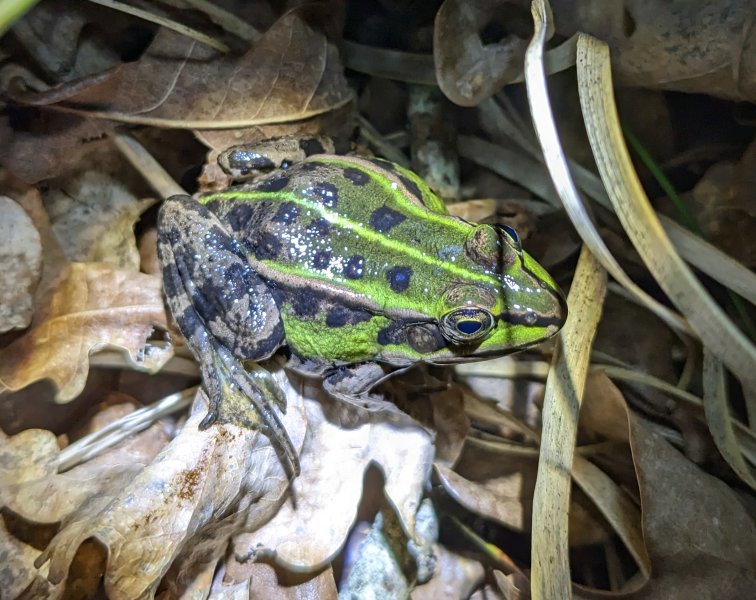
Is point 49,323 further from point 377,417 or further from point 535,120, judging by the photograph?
point 535,120

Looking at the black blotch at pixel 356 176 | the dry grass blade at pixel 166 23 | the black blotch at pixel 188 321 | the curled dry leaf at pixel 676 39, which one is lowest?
the black blotch at pixel 188 321

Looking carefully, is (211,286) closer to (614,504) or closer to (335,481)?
(335,481)

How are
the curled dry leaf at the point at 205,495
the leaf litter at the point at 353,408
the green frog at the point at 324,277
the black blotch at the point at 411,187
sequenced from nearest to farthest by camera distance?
the curled dry leaf at the point at 205,495, the leaf litter at the point at 353,408, the green frog at the point at 324,277, the black blotch at the point at 411,187


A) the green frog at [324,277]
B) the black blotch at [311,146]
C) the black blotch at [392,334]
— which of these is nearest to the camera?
the green frog at [324,277]

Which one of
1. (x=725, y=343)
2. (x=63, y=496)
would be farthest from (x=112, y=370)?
(x=725, y=343)

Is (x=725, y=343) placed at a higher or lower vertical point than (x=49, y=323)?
higher

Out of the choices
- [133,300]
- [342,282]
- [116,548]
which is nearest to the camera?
[116,548]

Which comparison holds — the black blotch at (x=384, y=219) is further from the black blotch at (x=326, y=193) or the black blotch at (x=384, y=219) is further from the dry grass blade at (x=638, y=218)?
the dry grass blade at (x=638, y=218)

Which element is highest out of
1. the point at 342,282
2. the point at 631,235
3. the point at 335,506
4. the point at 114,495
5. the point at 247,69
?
the point at 247,69

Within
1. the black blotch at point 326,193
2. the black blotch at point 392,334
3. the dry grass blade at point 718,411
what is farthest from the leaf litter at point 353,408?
the black blotch at point 326,193
